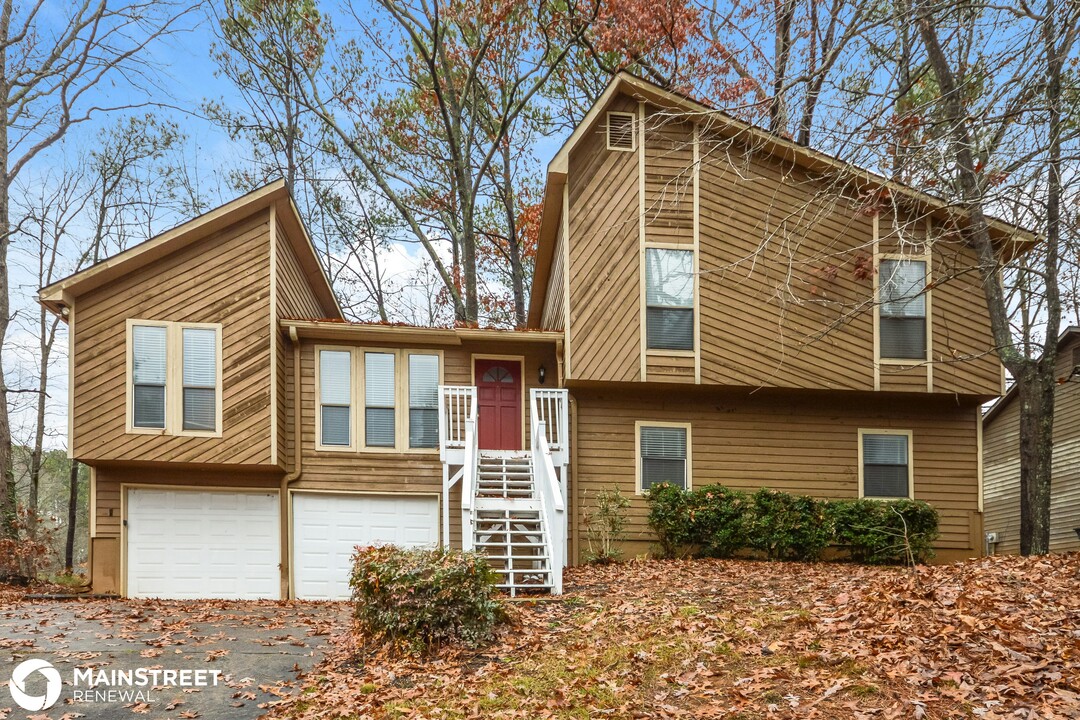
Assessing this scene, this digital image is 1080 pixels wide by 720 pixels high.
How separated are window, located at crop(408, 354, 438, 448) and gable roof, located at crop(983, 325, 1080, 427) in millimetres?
10917

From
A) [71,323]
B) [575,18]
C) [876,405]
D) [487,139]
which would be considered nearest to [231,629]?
[71,323]

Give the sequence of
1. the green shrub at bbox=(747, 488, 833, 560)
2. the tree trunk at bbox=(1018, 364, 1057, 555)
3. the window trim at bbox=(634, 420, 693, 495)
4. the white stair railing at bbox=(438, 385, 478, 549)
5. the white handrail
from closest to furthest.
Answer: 1. the white handrail
2. the tree trunk at bbox=(1018, 364, 1057, 555)
3. the white stair railing at bbox=(438, 385, 478, 549)
4. the green shrub at bbox=(747, 488, 833, 560)
5. the window trim at bbox=(634, 420, 693, 495)

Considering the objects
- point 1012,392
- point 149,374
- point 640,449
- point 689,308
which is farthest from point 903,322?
point 149,374

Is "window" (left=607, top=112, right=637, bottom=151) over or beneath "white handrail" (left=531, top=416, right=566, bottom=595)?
over

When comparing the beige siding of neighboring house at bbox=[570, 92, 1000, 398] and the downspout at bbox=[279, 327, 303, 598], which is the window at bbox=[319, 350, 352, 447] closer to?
the downspout at bbox=[279, 327, 303, 598]

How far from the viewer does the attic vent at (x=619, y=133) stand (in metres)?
15.0

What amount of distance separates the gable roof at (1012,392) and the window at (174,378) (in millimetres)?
14506

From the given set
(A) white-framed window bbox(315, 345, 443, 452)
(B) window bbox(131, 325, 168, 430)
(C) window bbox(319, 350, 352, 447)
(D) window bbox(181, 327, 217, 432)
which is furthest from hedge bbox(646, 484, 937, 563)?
(B) window bbox(131, 325, 168, 430)

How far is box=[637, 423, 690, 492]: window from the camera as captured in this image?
49.1ft

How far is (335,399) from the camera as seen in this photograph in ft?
50.1

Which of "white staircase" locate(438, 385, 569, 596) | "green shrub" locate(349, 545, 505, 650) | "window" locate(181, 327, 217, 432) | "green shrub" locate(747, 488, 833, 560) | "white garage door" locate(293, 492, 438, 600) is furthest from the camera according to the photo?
"white garage door" locate(293, 492, 438, 600)

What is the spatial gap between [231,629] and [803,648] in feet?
20.0

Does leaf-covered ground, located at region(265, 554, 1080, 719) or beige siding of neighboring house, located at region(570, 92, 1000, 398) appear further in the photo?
beige siding of neighboring house, located at region(570, 92, 1000, 398)

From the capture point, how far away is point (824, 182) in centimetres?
1536
